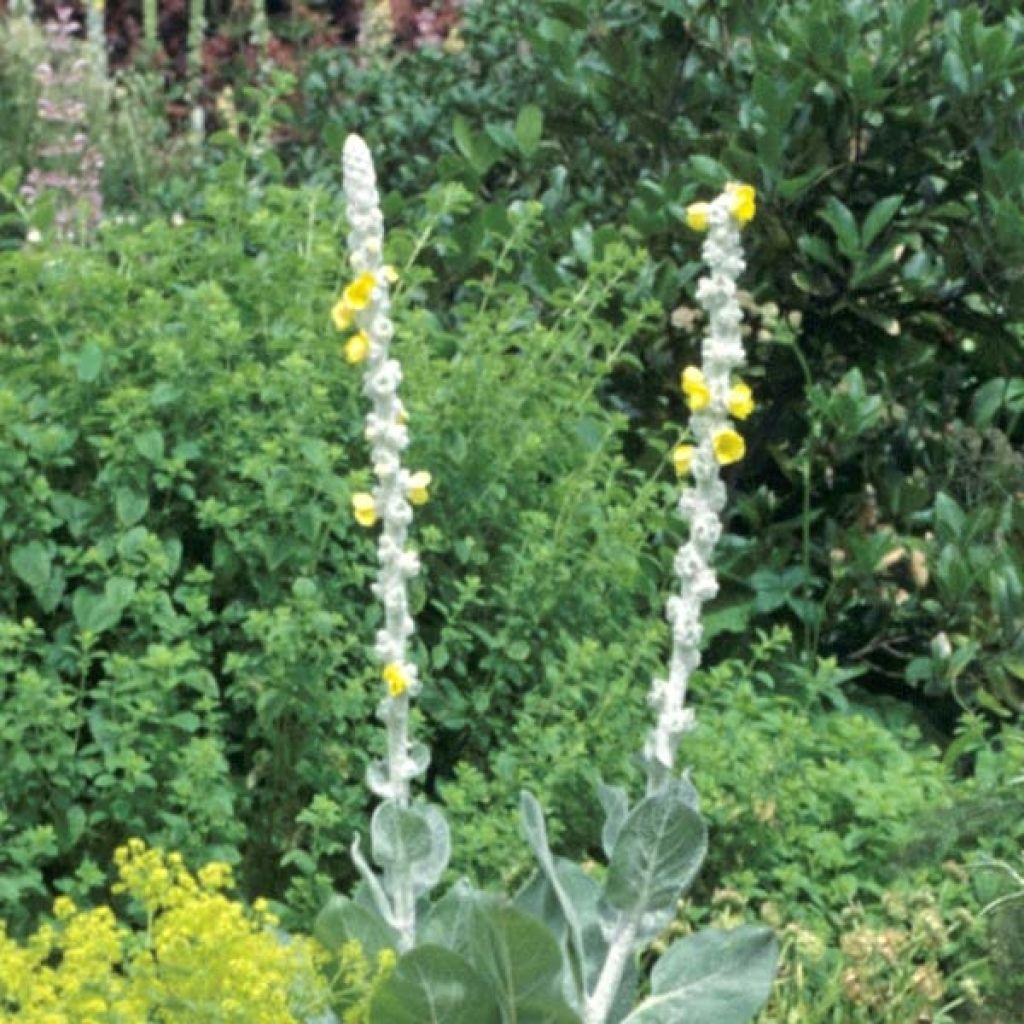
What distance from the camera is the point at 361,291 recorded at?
346 centimetres

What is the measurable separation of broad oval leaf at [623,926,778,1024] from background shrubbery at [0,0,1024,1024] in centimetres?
60

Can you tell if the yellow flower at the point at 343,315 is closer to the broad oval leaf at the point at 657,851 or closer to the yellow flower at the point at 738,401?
the yellow flower at the point at 738,401

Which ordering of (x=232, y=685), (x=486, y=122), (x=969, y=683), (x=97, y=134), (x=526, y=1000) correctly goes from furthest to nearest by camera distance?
(x=97, y=134)
(x=486, y=122)
(x=969, y=683)
(x=232, y=685)
(x=526, y=1000)

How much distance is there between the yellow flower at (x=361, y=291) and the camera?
3.46 meters

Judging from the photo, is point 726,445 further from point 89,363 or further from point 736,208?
point 89,363

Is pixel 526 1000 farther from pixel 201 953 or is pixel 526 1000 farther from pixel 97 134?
pixel 97 134

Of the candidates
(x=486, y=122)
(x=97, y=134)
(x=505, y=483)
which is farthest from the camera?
(x=97, y=134)

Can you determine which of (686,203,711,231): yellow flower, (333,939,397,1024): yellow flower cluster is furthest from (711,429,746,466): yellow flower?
(333,939,397,1024): yellow flower cluster

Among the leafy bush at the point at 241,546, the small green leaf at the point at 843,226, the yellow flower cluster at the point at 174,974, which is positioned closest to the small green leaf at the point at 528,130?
the small green leaf at the point at 843,226

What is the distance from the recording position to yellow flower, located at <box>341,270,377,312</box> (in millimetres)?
3455

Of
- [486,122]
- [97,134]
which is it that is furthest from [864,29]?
[97,134]

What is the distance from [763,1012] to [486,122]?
9.74 feet

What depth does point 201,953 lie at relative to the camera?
3.17m

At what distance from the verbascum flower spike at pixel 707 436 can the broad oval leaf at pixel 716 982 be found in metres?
0.28
